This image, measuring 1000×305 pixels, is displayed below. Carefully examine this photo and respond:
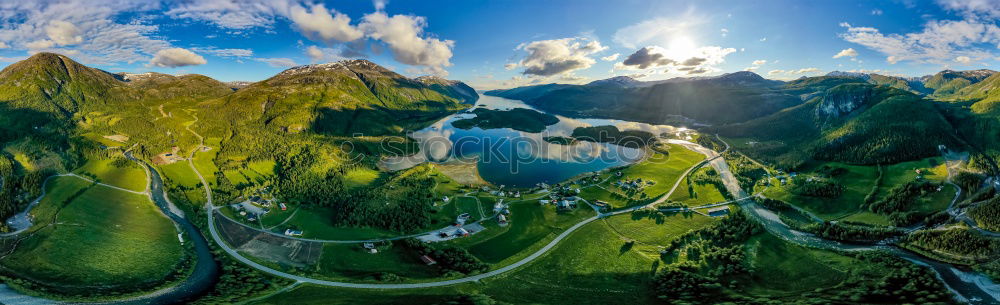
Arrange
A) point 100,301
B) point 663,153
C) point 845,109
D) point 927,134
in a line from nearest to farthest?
point 100,301 < point 927,134 < point 663,153 < point 845,109

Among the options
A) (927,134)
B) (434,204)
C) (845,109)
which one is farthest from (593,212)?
(845,109)

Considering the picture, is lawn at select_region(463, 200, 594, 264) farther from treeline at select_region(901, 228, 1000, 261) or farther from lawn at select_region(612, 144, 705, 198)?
treeline at select_region(901, 228, 1000, 261)

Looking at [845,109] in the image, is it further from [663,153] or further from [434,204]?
[434,204]

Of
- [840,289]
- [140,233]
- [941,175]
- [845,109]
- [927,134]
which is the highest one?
[845,109]

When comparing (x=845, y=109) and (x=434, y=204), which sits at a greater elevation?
(x=845, y=109)

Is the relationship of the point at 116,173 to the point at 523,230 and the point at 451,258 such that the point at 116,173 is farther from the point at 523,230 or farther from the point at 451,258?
the point at 523,230

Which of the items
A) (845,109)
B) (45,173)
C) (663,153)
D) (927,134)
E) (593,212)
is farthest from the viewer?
(845,109)

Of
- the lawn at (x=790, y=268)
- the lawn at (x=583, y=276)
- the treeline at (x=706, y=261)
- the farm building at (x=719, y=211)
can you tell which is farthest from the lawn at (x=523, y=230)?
the lawn at (x=790, y=268)

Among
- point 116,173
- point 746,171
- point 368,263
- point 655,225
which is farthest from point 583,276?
point 116,173
